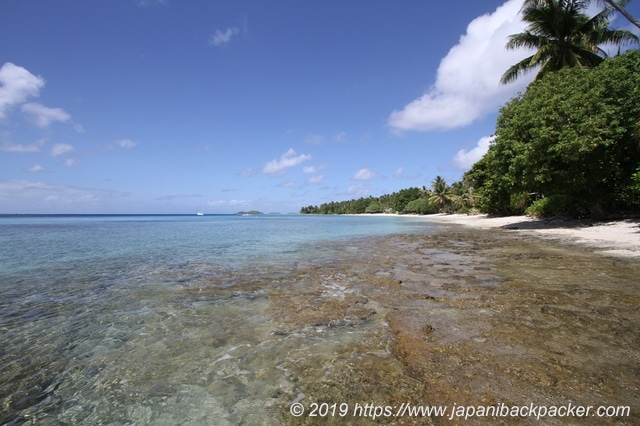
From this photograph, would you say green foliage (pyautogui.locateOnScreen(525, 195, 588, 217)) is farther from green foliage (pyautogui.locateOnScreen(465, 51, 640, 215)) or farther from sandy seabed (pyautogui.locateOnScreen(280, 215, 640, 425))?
sandy seabed (pyautogui.locateOnScreen(280, 215, 640, 425))

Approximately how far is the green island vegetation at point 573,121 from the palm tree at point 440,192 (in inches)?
2382

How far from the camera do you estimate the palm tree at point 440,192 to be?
88.7 meters

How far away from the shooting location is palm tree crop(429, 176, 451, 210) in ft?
291

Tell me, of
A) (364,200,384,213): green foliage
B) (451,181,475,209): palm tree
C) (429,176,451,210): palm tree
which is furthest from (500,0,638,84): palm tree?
(364,200,384,213): green foliage

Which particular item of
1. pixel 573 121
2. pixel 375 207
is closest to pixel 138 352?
pixel 573 121

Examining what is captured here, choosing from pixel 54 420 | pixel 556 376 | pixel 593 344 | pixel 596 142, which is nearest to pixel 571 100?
pixel 596 142

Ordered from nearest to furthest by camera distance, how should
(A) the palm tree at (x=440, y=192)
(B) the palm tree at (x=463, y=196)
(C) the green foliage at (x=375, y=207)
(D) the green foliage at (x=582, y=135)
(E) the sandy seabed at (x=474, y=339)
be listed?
(E) the sandy seabed at (x=474, y=339) < (D) the green foliage at (x=582, y=135) < (B) the palm tree at (x=463, y=196) < (A) the palm tree at (x=440, y=192) < (C) the green foliage at (x=375, y=207)

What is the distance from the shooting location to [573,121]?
60.7ft

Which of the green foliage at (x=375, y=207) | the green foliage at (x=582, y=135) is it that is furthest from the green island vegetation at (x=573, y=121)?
the green foliage at (x=375, y=207)

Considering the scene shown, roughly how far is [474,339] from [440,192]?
304 feet

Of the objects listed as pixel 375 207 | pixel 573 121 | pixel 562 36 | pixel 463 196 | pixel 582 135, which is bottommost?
pixel 375 207

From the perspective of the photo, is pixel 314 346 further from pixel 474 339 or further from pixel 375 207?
pixel 375 207
